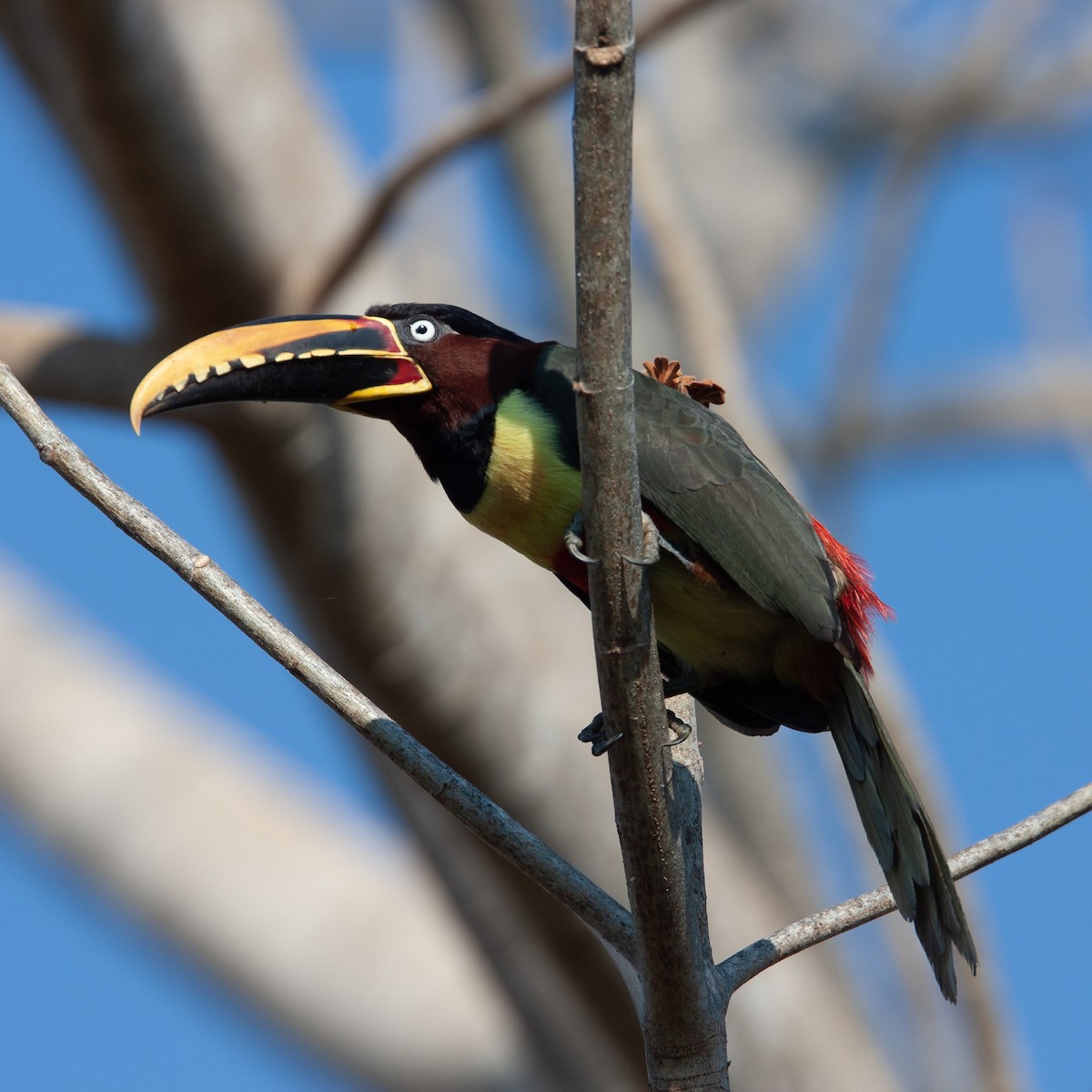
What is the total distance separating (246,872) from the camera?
6.79 m

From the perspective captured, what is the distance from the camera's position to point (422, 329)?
3248 millimetres

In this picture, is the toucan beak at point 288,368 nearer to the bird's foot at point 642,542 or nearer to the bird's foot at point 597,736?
the bird's foot at point 642,542

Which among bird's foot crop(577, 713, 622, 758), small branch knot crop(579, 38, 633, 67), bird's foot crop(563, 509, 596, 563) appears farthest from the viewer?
bird's foot crop(577, 713, 622, 758)

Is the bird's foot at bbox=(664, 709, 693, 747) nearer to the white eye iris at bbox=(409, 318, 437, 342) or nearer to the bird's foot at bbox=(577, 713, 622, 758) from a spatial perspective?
the bird's foot at bbox=(577, 713, 622, 758)

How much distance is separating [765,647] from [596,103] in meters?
1.49

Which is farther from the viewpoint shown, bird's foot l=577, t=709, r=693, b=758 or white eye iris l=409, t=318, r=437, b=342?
white eye iris l=409, t=318, r=437, b=342

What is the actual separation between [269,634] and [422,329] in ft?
3.47

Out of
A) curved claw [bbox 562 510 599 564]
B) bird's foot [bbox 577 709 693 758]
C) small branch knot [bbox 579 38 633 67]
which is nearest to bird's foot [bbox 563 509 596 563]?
curved claw [bbox 562 510 599 564]

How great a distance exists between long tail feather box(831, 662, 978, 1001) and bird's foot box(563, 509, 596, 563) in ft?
2.25

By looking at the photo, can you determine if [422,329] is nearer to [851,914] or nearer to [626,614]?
[626,614]

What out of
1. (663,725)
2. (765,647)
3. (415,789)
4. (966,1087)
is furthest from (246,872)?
(663,725)

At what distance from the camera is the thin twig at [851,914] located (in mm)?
2547

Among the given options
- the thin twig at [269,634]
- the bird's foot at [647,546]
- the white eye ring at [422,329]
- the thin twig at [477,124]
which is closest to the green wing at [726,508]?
the white eye ring at [422,329]

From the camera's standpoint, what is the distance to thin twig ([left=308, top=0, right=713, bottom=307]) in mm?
4238
